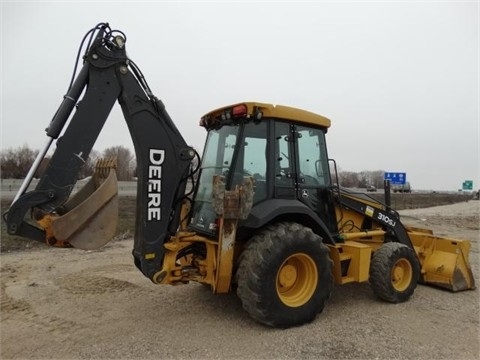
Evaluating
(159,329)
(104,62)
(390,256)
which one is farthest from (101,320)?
(390,256)

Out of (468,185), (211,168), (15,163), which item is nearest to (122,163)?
(211,168)

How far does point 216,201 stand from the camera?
4.53 m

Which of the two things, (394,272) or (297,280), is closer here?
(297,280)

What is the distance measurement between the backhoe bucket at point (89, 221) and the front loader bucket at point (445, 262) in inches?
195

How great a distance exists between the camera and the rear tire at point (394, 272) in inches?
225

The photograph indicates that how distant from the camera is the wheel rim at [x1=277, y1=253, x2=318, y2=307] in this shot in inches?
193

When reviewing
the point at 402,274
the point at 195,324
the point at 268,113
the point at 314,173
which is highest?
the point at 268,113

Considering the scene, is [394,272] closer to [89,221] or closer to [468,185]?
[89,221]

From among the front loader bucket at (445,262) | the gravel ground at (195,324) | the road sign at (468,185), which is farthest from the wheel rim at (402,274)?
the road sign at (468,185)

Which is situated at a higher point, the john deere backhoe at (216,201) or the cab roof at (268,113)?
the cab roof at (268,113)

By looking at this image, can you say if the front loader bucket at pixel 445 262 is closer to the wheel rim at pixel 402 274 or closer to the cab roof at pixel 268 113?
the wheel rim at pixel 402 274

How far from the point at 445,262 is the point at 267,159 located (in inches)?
142

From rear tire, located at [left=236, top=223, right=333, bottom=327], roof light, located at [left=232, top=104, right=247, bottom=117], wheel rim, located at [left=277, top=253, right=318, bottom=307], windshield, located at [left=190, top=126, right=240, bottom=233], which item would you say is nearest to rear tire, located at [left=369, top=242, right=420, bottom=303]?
rear tire, located at [left=236, top=223, right=333, bottom=327]

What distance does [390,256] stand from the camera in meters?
5.80
